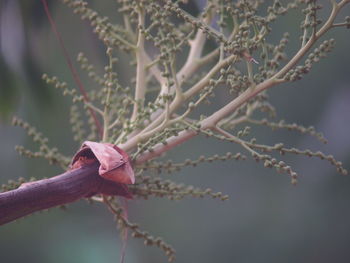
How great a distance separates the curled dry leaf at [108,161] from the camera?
28.5 inches

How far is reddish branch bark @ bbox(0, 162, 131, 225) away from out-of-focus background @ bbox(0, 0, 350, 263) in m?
0.76

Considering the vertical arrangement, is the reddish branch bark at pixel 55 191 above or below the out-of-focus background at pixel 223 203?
below

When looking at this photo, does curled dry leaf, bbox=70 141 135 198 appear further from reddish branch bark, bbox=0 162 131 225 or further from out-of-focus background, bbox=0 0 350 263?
out-of-focus background, bbox=0 0 350 263

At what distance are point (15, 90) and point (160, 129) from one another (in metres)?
0.63

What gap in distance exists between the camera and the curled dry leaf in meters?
0.73

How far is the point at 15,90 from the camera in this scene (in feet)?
4.34

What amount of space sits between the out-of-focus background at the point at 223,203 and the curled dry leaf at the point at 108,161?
74 centimetres

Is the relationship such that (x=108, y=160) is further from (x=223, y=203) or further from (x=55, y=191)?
(x=223, y=203)

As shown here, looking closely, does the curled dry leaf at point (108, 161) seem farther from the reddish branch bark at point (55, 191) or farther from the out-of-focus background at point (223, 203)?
the out-of-focus background at point (223, 203)

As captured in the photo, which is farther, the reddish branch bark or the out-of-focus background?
the out-of-focus background

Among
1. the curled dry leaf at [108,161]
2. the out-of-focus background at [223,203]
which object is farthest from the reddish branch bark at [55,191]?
the out-of-focus background at [223,203]

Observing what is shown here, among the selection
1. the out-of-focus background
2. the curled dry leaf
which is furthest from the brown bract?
the out-of-focus background

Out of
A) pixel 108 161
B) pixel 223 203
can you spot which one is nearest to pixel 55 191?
pixel 108 161

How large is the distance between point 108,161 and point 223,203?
1.13 meters
